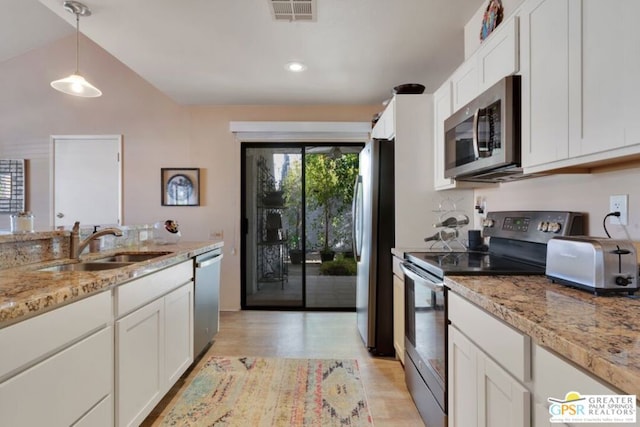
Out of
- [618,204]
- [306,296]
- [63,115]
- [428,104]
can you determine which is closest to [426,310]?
[618,204]

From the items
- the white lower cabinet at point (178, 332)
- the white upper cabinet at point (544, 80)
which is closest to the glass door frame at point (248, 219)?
the white lower cabinet at point (178, 332)

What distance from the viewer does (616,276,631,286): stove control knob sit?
3.32 ft

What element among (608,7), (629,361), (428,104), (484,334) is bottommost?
(484,334)

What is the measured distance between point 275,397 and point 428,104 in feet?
8.02

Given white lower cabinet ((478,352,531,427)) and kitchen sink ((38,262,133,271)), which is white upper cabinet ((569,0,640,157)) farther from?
kitchen sink ((38,262,133,271))

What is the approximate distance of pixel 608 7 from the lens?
3.36 feet

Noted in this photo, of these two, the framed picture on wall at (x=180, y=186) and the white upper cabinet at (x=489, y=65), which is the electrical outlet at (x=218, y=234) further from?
the white upper cabinet at (x=489, y=65)

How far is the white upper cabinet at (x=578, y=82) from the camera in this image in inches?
38.5

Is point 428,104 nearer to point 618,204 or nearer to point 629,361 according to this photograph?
point 618,204

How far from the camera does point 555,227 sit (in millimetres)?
1521

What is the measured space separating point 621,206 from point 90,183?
5.09m

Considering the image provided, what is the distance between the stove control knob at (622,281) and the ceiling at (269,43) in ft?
6.19

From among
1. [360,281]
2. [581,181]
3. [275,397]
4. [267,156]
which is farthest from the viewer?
[267,156]

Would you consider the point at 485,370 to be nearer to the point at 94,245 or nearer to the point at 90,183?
the point at 94,245
